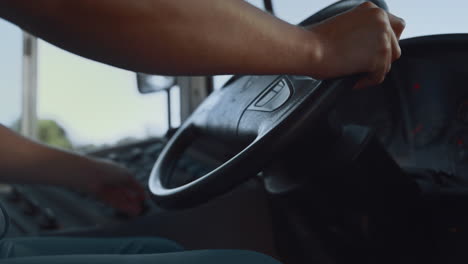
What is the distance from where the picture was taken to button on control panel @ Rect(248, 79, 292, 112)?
0.63 metres

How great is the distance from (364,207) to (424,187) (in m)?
0.12

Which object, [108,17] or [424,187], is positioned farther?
[424,187]

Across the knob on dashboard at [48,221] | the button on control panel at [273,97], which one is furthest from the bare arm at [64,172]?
the button on control panel at [273,97]

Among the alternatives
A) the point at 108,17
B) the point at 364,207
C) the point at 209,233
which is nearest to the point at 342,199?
the point at 364,207

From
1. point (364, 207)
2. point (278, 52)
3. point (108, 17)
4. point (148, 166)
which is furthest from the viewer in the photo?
point (148, 166)

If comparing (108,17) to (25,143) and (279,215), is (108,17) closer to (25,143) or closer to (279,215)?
(25,143)

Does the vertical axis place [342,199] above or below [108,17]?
below

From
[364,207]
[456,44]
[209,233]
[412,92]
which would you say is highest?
[456,44]

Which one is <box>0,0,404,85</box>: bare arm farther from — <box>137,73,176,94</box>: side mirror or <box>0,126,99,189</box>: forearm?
<box>137,73,176,94</box>: side mirror

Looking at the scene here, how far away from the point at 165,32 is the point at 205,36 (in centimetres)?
4

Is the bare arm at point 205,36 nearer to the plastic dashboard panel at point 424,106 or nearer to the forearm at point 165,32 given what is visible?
the forearm at point 165,32

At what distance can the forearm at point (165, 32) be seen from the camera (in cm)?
37

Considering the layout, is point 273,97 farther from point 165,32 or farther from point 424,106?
point 424,106

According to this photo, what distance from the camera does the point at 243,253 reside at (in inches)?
19.7
